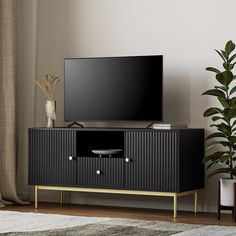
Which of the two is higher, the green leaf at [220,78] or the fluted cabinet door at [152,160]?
the green leaf at [220,78]

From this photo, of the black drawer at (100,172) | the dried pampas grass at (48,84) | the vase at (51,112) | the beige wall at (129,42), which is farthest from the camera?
the dried pampas grass at (48,84)

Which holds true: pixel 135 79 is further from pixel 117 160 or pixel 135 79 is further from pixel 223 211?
pixel 223 211

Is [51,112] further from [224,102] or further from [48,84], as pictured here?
[224,102]

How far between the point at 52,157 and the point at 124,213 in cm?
80

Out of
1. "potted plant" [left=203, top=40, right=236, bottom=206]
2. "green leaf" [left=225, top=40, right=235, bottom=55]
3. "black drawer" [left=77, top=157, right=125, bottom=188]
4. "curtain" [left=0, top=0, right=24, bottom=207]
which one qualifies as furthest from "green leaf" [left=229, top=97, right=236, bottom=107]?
"curtain" [left=0, top=0, right=24, bottom=207]

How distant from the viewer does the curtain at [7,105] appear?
660 centimetres

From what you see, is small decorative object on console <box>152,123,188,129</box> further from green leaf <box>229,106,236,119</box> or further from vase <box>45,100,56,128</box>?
vase <box>45,100,56,128</box>

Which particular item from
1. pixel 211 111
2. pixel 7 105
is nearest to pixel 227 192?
pixel 211 111

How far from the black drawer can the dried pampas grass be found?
0.77 metres

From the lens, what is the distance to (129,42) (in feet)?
21.1

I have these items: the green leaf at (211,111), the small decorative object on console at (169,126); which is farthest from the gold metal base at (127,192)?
the green leaf at (211,111)

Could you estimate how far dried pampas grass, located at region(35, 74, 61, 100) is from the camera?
6.52m

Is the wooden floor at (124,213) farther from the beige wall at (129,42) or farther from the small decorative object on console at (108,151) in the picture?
the small decorative object on console at (108,151)

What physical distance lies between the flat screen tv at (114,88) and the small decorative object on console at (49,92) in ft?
0.40
